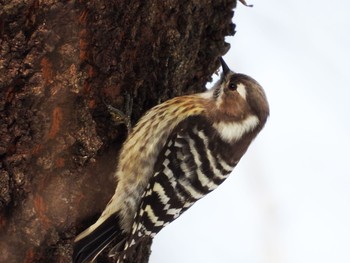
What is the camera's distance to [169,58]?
3627 mm

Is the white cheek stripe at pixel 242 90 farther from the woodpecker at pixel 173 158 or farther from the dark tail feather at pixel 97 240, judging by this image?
the dark tail feather at pixel 97 240

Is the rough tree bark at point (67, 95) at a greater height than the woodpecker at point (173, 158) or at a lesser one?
greater

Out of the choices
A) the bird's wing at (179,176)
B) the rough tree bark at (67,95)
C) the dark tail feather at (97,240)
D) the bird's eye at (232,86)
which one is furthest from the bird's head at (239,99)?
the dark tail feather at (97,240)

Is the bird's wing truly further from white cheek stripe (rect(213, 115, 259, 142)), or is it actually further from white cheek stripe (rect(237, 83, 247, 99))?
white cheek stripe (rect(237, 83, 247, 99))

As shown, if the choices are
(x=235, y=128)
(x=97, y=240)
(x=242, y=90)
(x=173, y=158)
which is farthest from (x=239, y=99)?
(x=97, y=240)

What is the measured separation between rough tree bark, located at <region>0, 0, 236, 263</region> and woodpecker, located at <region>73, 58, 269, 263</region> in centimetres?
12

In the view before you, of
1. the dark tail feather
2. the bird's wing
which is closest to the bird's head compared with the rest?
the bird's wing

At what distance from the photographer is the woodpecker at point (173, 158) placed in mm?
3551

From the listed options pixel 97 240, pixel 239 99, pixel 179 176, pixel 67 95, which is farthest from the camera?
pixel 239 99

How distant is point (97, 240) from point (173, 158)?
710 millimetres

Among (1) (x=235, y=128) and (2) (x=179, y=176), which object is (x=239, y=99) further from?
(2) (x=179, y=176)

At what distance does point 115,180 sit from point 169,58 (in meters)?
0.84

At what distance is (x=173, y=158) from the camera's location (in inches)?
143

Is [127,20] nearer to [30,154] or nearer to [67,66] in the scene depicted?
[67,66]
